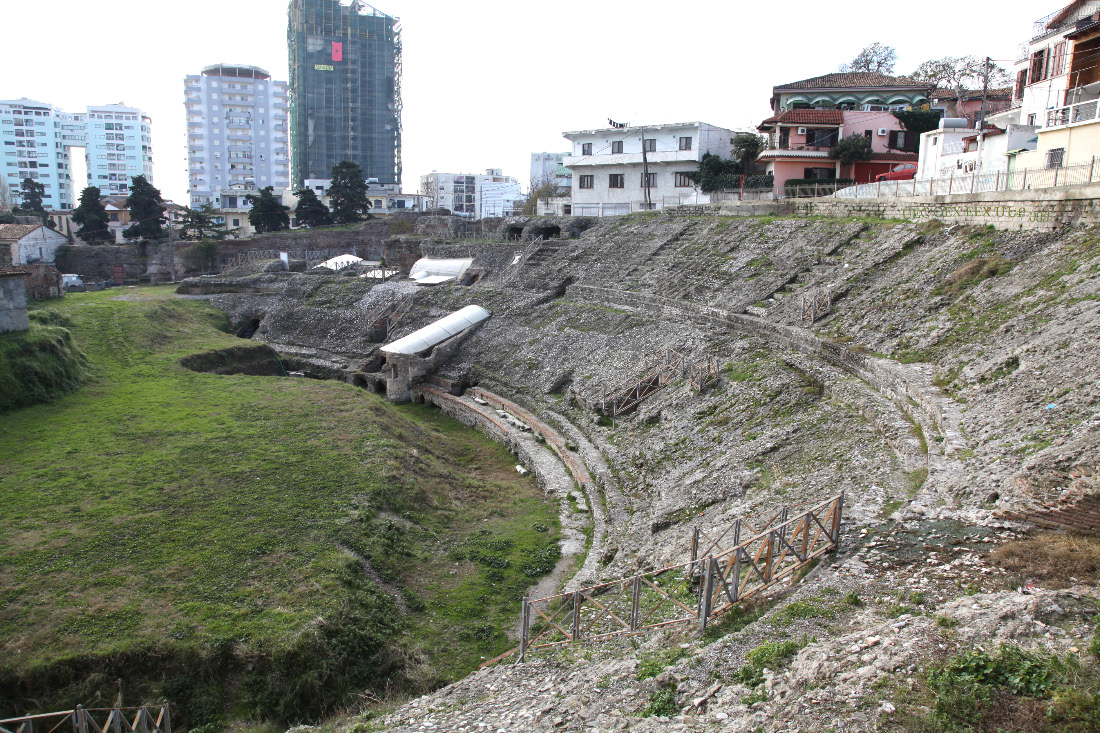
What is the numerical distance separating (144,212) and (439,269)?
3398 cm

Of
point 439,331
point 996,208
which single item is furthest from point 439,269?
point 996,208

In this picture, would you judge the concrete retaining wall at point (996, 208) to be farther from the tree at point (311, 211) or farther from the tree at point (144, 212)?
the tree at point (144, 212)

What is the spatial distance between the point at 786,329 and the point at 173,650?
17378mm

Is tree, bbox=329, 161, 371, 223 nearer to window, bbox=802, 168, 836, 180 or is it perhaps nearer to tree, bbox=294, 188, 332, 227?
tree, bbox=294, 188, 332, 227

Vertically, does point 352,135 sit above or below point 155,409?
above

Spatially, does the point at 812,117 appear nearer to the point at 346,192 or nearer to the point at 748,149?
the point at 748,149

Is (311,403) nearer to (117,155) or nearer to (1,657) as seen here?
(1,657)

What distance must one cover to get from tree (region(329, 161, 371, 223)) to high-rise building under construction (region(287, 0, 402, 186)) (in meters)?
28.7

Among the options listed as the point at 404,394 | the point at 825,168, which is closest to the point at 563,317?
the point at 404,394

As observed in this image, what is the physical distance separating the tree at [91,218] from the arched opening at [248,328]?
3124 cm

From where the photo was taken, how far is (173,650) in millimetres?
11148

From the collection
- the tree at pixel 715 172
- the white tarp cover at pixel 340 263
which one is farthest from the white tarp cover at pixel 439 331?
the white tarp cover at pixel 340 263

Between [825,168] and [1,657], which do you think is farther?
[825,168]

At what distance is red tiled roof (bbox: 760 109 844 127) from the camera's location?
39.1 meters
